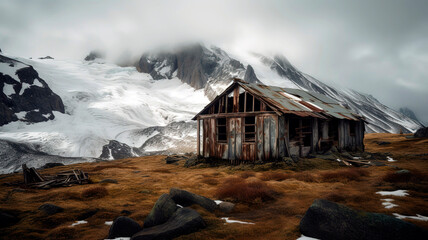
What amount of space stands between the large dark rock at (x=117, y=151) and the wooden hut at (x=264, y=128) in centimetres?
3867

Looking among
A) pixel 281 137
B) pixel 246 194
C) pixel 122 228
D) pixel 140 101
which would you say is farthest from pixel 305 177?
pixel 140 101

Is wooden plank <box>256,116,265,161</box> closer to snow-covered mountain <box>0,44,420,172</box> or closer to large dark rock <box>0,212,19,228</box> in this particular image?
large dark rock <box>0,212,19,228</box>

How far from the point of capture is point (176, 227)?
5.09 m

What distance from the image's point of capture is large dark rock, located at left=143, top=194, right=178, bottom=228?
5684mm

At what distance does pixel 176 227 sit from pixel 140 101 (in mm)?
89902

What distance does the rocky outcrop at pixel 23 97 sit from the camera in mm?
67125

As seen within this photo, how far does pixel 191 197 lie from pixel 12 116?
8275 cm

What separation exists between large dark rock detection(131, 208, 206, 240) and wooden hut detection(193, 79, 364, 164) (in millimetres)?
10650

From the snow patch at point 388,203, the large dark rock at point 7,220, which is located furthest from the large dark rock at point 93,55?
the snow patch at point 388,203

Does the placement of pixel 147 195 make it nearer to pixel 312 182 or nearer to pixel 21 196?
pixel 21 196

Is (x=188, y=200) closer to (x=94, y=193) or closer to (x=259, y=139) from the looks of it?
(x=94, y=193)

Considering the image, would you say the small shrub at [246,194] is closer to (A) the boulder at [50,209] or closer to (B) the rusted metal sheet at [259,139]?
(A) the boulder at [50,209]

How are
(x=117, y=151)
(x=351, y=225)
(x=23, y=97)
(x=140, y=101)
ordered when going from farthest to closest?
1. (x=140, y=101)
2. (x=23, y=97)
3. (x=117, y=151)
4. (x=351, y=225)

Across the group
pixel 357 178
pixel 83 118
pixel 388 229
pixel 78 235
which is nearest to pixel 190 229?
pixel 78 235
